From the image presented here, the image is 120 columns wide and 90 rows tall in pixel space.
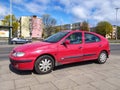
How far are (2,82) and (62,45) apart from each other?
241 cm

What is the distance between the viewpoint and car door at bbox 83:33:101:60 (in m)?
6.88

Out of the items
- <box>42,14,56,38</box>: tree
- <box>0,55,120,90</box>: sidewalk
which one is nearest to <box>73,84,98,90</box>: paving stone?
<box>0,55,120,90</box>: sidewalk

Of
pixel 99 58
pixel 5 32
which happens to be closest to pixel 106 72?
pixel 99 58

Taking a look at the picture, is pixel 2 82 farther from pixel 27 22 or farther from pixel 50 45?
pixel 27 22

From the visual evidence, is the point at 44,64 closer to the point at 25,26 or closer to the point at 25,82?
the point at 25,82

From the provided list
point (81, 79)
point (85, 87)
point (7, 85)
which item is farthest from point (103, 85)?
point (7, 85)

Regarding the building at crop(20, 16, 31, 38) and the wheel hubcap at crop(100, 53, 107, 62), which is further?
the building at crop(20, 16, 31, 38)

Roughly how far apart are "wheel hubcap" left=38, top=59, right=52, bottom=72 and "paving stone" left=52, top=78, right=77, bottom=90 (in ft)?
2.92

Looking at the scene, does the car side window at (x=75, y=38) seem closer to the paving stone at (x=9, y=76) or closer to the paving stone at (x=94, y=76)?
the paving stone at (x=94, y=76)

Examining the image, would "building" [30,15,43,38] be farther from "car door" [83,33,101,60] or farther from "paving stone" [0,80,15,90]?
"paving stone" [0,80,15,90]

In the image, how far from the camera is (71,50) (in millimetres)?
6352

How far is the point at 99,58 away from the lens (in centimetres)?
751

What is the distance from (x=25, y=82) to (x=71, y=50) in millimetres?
2185

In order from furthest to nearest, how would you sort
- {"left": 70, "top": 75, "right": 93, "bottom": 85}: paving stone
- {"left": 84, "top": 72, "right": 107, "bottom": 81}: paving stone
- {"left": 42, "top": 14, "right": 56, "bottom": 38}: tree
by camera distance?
{"left": 42, "top": 14, "right": 56, "bottom": 38}: tree < {"left": 84, "top": 72, "right": 107, "bottom": 81}: paving stone < {"left": 70, "top": 75, "right": 93, "bottom": 85}: paving stone
